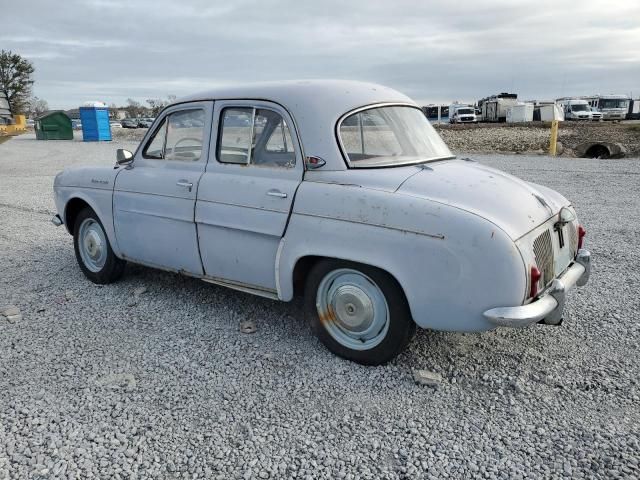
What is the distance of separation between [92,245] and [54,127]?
30.2m

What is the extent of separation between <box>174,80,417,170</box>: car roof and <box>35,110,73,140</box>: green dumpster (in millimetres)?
31361

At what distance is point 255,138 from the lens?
3.83 m

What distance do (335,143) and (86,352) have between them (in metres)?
2.27

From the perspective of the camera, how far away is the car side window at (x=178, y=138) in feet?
13.7

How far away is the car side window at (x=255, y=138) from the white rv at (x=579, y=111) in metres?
43.6

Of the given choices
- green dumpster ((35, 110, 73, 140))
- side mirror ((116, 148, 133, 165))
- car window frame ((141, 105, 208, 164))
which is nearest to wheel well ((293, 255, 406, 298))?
car window frame ((141, 105, 208, 164))

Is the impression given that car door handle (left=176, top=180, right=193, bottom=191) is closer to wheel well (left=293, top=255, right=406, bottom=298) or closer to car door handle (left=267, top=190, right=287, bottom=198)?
car door handle (left=267, top=190, right=287, bottom=198)

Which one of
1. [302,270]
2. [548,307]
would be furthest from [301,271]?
[548,307]

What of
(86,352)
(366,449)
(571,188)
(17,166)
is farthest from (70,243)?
(17,166)

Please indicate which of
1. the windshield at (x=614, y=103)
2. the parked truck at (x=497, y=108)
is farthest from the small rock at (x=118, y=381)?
the parked truck at (x=497, y=108)

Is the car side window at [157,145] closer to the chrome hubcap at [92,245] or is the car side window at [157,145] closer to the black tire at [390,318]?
the chrome hubcap at [92,245]

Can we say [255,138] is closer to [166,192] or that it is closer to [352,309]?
[166,192]

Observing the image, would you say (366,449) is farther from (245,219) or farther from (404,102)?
(404,102)

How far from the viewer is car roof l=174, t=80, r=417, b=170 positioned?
3.49 meters
